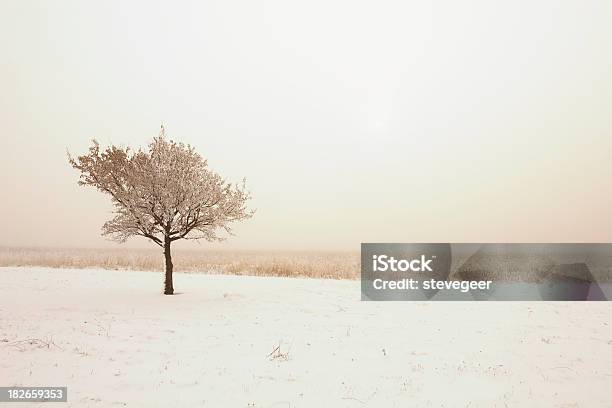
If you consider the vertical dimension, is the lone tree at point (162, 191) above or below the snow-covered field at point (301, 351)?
above

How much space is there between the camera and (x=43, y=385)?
10.1 meters

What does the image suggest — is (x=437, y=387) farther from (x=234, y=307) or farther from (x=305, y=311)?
(x=234, y=307)

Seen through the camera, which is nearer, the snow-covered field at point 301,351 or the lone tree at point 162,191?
the snow-covered field at point 301,351

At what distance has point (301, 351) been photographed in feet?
44.9

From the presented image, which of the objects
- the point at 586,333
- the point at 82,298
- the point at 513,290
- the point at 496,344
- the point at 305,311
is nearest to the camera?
the point at 496,344

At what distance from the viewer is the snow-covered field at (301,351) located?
33.8ft

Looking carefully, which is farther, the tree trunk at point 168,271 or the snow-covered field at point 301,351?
the tree trunk at point 168,271

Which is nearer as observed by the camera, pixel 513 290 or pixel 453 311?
pixel 453 311

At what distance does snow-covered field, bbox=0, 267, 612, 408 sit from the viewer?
10.3 m

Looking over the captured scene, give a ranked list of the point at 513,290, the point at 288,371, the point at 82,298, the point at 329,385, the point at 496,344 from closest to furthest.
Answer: the point at 329,385 → the point at 288,371 → the point at 496,344 → the point at 82,298 → the point at 513,290

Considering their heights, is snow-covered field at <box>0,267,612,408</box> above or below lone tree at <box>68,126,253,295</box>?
below

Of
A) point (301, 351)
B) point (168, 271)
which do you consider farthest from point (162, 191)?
point (301, 351)

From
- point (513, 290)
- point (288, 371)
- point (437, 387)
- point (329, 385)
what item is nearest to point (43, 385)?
point (288, 371)

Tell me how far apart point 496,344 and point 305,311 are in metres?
8.44
